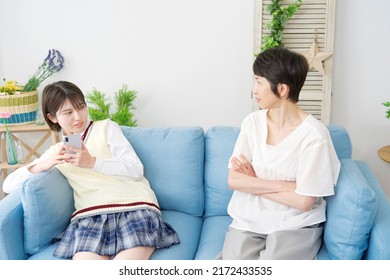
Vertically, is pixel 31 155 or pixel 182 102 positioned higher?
pixel 182 102

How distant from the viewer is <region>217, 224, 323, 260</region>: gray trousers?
1633 mm

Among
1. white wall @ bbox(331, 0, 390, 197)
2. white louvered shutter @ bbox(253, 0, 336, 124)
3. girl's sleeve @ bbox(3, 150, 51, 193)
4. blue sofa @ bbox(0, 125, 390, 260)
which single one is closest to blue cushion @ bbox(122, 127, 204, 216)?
blue sofa @ bbox(0, 125, 390, 260)

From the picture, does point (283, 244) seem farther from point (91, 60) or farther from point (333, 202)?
point (91, 60)

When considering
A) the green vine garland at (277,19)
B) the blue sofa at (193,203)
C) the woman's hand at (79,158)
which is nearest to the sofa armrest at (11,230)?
the blue sofa at (193,203)

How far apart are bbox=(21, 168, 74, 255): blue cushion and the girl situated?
0.05 metres

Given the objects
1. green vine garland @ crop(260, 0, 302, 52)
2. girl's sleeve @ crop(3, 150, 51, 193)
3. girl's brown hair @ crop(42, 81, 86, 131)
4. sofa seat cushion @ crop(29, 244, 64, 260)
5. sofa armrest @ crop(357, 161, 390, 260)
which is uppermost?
green vine garland @ crop(260, 0, 302, 52)

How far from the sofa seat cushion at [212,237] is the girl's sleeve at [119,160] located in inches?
14.8

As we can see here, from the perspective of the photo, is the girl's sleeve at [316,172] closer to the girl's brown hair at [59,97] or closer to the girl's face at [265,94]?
the girl's face at [265,94]

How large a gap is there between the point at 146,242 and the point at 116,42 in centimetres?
179

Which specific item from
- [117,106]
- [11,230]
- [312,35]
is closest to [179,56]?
[117,106]

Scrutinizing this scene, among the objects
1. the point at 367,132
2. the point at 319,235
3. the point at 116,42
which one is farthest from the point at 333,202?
the point at 116,42

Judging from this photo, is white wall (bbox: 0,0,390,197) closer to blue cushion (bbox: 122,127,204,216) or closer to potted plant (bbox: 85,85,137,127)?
potted plant (bbox: 85,85,137,127)

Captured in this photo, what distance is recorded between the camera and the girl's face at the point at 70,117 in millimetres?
1915
